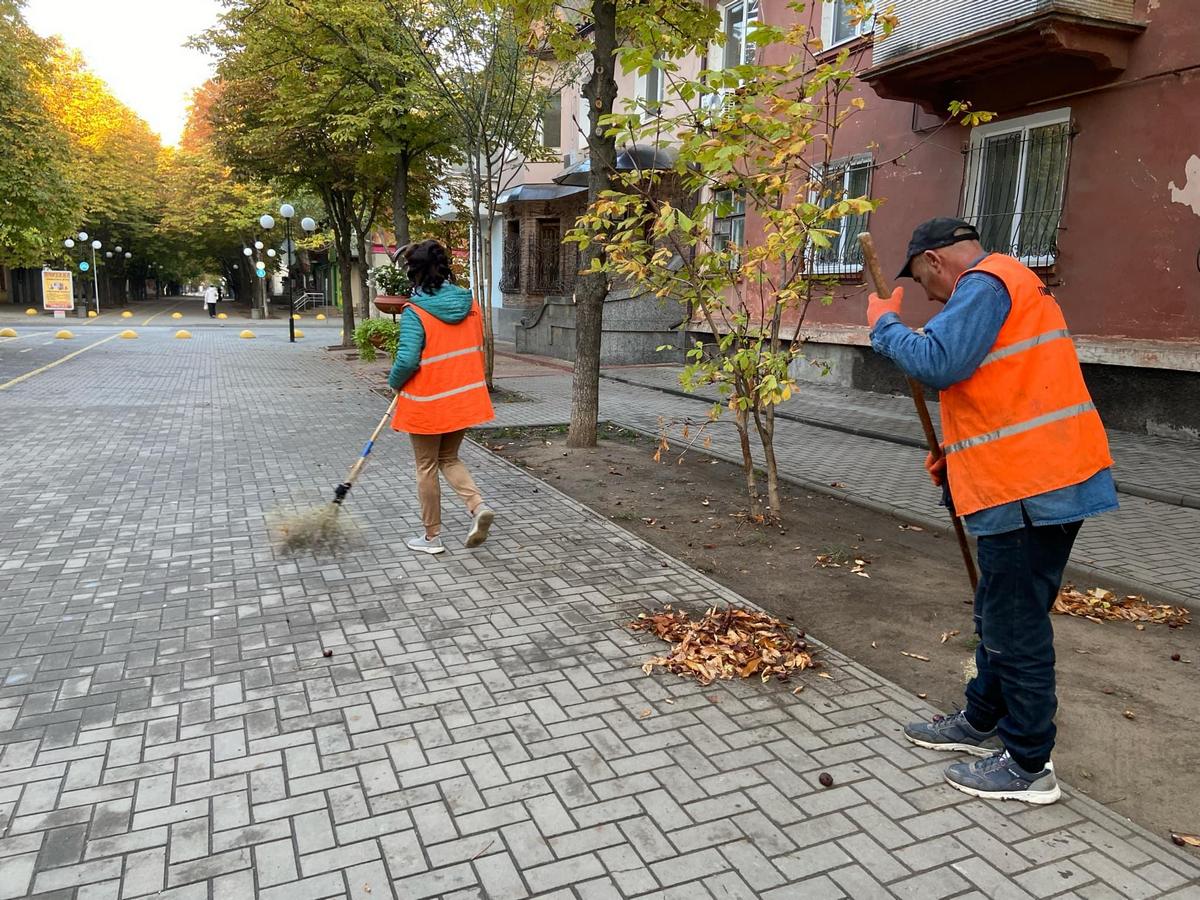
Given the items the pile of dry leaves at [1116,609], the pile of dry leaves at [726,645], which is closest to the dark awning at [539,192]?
the pile of dry leaves at [1116,609]

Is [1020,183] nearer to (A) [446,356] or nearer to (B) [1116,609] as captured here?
(B) [1116,609]

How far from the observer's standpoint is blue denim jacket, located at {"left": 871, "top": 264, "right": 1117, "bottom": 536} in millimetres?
2672

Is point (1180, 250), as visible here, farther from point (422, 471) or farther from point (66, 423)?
point (66, 423)

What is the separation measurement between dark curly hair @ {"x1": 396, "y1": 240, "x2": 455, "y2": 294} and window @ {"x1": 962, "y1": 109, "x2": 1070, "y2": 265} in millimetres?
8452

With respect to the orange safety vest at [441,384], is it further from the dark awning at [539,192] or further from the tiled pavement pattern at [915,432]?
the dark awning at [539,192]

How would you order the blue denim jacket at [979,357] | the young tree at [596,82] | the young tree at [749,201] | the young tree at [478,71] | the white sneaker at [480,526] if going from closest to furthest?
the blue denim jacket at [979,357] < the young tree at [749,201] < the white sneaker at [480,526] < the young tree at [596,82] < the young tree at [478,71]

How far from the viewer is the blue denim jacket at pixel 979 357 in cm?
267

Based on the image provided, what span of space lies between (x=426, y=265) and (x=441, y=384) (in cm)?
72

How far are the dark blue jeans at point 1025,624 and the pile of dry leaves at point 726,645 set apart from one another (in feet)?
3.68

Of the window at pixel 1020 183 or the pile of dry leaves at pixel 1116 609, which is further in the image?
the window at pixel 1020 183

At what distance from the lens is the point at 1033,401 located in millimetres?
2713

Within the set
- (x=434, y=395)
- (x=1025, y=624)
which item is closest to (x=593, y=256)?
(x=434, y=395)

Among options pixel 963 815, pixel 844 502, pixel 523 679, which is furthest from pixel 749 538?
pixel 963 815

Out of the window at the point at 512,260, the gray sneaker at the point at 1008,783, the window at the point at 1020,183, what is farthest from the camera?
the window at the point at 512,260
